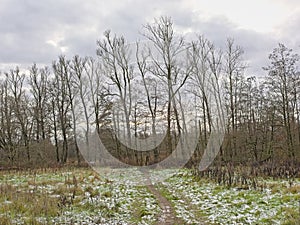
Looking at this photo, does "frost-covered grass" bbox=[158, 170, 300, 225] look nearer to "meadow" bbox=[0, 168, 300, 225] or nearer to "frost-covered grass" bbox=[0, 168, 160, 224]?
"meadow" bbox=[0, 168, 300, 225]

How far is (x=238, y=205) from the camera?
24.9 ft

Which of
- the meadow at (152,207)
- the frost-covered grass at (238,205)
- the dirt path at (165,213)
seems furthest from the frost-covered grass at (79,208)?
the frost-covered grass at (238,205)

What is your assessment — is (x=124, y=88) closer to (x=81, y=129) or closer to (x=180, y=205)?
(x=81, y=129)

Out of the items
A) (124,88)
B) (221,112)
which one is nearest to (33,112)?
(124,88)

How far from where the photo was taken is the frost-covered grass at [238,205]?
6363 mm

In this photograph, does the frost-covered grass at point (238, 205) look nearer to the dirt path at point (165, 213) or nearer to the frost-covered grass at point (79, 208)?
the dirt path at point (165, 213)

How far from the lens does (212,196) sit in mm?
9305

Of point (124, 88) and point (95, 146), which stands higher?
point (124, 88)

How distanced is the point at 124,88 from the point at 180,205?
769 inches

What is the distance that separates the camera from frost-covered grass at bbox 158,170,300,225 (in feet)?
20.9

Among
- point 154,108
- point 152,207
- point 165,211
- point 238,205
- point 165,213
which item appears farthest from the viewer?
point 154,108

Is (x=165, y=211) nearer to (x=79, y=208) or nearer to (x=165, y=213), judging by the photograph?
(x=165, y=213)

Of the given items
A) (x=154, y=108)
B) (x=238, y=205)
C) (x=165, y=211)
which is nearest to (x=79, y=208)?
(x=165, y=211)

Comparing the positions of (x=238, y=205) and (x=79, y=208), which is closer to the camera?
(x=238, y=205)
